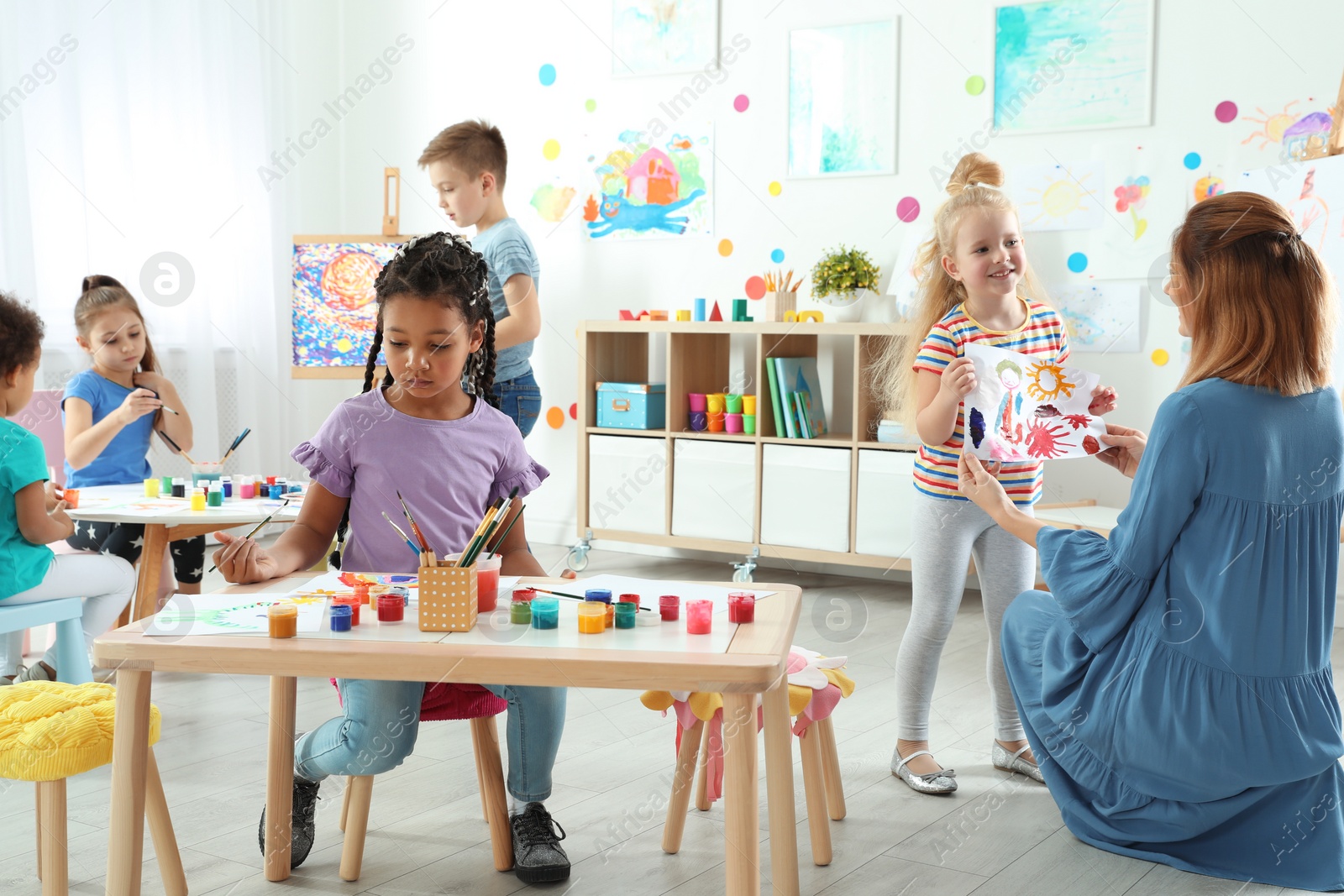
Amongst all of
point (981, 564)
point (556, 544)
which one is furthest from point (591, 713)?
point (556, 544)

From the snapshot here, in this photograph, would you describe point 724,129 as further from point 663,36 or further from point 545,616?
point 545,616

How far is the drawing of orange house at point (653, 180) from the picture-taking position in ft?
16.2

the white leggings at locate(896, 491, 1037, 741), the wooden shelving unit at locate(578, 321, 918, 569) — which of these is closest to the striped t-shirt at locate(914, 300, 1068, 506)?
the white leggings at locate(896, 491, 1037, 741)

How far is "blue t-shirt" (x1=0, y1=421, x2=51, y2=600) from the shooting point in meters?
2.38

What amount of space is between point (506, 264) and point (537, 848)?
161 centimetres

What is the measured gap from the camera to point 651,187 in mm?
4984

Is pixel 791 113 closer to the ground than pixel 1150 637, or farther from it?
farther from it

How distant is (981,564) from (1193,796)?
63cm

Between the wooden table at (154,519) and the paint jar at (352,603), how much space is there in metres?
1.27

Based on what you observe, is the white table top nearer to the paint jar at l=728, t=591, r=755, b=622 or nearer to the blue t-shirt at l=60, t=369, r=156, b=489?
the blue t-shirt at l=60, t=369, r=156, b=489

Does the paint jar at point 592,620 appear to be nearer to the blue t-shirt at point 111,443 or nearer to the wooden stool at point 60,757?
the wooden stool at point 60,757

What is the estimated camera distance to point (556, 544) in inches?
209

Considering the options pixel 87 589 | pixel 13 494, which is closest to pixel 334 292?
pixel 87 589

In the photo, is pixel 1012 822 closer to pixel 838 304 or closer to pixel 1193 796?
pixel 1193 796
